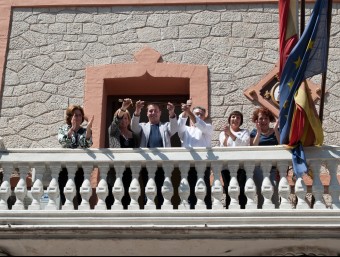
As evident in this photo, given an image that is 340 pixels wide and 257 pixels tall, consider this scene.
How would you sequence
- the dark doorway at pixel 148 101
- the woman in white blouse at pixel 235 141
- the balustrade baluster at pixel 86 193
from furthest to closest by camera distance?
1. the dark doorway at pixel 148 101
2. the woman in white blouse at pixel 235 141
3. the balustrade baluster at pixel 86 193

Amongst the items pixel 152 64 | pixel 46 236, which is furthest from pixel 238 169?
pixel 152 64

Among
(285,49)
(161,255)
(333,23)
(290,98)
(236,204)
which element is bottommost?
(161,255)

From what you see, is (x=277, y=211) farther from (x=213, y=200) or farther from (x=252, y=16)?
(x=252, y=16)

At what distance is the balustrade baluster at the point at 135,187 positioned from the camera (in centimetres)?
859

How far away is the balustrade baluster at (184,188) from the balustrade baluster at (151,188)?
26 centimetres

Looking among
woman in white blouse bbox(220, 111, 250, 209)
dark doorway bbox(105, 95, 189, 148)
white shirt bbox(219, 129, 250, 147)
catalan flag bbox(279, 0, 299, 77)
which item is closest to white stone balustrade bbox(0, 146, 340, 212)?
woman in white blouse bbox(220, 111, 250, 209)

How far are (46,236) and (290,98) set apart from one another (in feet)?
9.69

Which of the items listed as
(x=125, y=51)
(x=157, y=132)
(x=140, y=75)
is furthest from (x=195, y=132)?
(x=125, y=51)

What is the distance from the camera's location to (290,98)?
905cm

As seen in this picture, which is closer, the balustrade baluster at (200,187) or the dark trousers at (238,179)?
the balustrade baluster at (200,187)

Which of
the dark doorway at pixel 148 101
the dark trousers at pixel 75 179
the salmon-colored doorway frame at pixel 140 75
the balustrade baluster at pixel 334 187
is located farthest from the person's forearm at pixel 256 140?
the dark doorway at pixel 148 101

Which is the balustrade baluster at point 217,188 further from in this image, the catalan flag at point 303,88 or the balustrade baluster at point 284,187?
the catalan flag at point 303,88

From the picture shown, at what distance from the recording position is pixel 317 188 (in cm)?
868

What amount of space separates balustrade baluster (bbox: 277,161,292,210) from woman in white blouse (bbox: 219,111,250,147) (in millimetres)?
536
